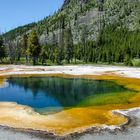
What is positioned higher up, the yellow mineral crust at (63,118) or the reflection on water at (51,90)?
the yellow mineral crust at (63,118)

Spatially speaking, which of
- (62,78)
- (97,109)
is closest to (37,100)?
(97,109)

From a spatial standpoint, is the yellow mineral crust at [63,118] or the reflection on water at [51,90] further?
the reflection on water at [51,90]

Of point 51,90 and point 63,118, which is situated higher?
point 63,118

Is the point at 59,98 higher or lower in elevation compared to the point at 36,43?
lower

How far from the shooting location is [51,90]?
6388 cm

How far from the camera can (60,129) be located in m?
30.3

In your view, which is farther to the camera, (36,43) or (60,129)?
(36,43)

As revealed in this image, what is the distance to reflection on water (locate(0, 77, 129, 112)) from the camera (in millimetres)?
49522

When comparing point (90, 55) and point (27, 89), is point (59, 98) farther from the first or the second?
point (90, 55)

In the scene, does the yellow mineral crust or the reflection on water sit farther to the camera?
the reflection on water

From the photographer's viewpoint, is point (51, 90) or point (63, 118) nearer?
point (63, 118)

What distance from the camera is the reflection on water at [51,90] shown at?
49.5 m

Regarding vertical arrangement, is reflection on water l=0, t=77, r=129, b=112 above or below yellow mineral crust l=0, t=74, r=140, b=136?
below

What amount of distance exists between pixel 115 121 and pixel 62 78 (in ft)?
158
